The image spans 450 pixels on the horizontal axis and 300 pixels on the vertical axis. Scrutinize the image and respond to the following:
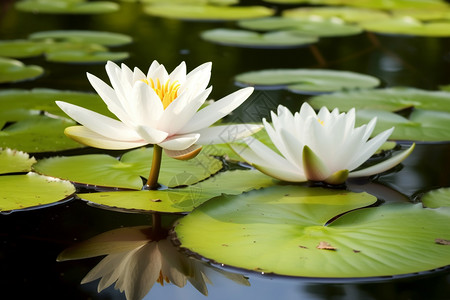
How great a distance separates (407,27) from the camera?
3674 millimetres

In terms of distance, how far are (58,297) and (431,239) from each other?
666 millimetres

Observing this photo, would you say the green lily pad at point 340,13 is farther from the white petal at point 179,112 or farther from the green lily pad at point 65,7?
the white petal at point 179,112

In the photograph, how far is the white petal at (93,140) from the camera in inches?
53.0

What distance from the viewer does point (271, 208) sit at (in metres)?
1.32

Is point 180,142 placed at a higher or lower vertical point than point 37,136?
higher

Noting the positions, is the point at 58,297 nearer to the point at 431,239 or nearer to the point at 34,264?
the point at 34,264

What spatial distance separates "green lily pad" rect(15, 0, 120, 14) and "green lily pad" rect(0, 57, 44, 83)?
5.11 ft

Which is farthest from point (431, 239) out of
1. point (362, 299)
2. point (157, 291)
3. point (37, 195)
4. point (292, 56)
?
point (292, 56)

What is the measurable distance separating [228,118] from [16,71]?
Result: 101 cm

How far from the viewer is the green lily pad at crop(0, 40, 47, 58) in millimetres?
2916

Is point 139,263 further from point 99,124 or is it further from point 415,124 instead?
point 415,124

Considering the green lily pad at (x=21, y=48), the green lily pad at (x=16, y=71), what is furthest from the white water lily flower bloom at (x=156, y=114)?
the green lily pad at (x=21, y=48)

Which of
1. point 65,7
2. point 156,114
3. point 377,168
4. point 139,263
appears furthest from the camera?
point 65,7

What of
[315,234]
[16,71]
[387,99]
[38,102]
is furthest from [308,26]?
[315,234]
